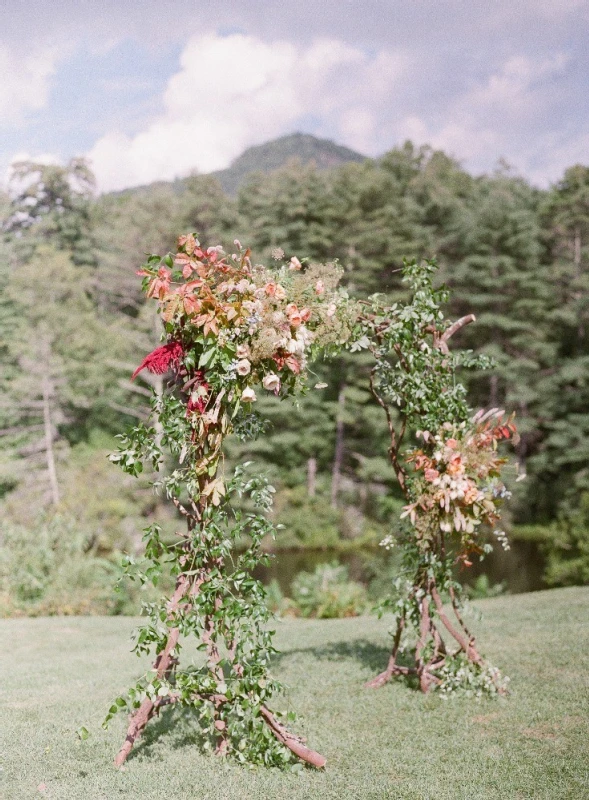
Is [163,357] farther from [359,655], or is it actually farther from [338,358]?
[338,358]

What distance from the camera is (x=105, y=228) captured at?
35906 mm

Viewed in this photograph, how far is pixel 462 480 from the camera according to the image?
491 centimetres

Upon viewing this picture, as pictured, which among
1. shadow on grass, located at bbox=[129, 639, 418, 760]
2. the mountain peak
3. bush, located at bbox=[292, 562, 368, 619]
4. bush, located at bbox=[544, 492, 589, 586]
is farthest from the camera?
the mountain peak

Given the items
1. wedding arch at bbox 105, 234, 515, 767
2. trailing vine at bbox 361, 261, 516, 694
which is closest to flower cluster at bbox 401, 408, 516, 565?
trailing vine at bbox 361, 261, 516, 694

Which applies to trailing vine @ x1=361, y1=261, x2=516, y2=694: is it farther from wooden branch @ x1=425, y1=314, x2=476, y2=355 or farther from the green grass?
the green grass

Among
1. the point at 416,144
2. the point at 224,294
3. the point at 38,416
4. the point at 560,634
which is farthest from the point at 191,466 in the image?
the point at 416,144

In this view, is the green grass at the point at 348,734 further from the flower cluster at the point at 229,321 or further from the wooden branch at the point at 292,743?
the flower cluster at the point at 229,321

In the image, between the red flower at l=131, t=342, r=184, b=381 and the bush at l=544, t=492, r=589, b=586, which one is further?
the bush at l=544, t=492, r=589, b=586

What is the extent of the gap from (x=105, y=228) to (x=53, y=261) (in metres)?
6.08

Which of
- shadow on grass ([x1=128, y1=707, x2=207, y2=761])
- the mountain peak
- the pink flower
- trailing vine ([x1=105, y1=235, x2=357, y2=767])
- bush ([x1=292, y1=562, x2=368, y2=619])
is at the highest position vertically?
the mountain peak

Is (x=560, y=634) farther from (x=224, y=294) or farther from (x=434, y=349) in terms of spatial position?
(x=224, y=294)

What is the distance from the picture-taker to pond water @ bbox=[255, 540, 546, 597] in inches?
699

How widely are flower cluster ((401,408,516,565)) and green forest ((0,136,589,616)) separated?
17.7 meters

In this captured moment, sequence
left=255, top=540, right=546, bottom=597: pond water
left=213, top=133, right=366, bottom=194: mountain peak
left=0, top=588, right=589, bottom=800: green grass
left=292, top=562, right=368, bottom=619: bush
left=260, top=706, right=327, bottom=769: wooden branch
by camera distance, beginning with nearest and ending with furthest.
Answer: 1. left=0, top=588, right=589, bottom=800: green grass
2. left=260, top=706, right=327, bottom=769: wooden branch
3. left=292, top=562, right=368, bottom=619: bush
4. left=255, top=540, right=546, bottom=597: pond water
5. left=213, top=133, right=366, bottom=194: mountain peak
